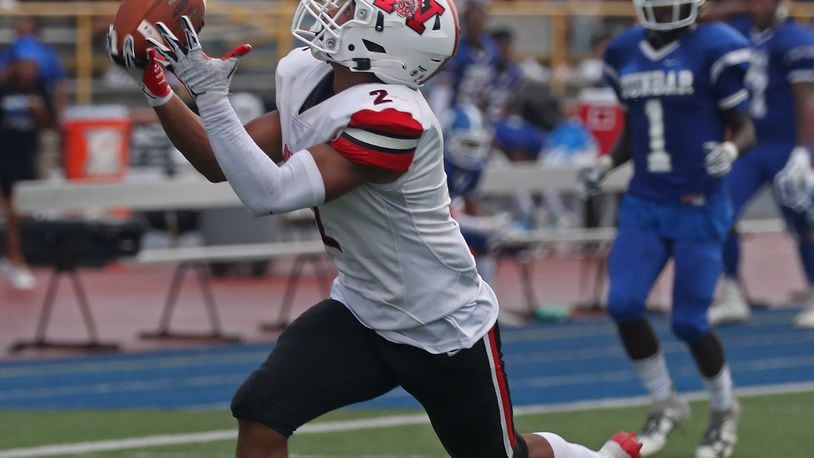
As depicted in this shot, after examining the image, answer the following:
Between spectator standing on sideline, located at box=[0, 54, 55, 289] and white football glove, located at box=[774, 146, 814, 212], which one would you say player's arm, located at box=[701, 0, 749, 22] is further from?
spectator standing on sideline, located at box=[0, 54, 55, 289]

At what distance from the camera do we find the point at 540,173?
12.0 m

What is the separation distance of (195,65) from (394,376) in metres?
1.13

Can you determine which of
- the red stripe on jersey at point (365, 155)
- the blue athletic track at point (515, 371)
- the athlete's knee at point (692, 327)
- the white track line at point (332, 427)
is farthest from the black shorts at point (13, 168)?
the red stripe on jersey at point (365, 155)

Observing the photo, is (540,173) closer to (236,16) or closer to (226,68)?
(236,16)

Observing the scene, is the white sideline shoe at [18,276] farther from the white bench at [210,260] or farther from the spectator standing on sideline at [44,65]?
the white bench at [210,260]

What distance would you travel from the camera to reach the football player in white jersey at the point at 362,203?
404 cm

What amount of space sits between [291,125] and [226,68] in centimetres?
47

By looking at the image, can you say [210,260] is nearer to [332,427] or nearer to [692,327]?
[332,427]

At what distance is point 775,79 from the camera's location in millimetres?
10398

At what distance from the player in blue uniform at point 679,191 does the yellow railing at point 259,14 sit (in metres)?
9.98

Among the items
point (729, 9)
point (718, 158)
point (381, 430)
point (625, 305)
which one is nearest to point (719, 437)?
point (625, 305)

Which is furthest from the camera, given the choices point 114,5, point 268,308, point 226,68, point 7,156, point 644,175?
point 114,5

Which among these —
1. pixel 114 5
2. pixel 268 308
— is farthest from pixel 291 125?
pixel 114 5

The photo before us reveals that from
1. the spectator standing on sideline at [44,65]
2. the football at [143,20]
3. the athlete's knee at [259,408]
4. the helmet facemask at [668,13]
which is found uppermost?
the football at [143,20]
